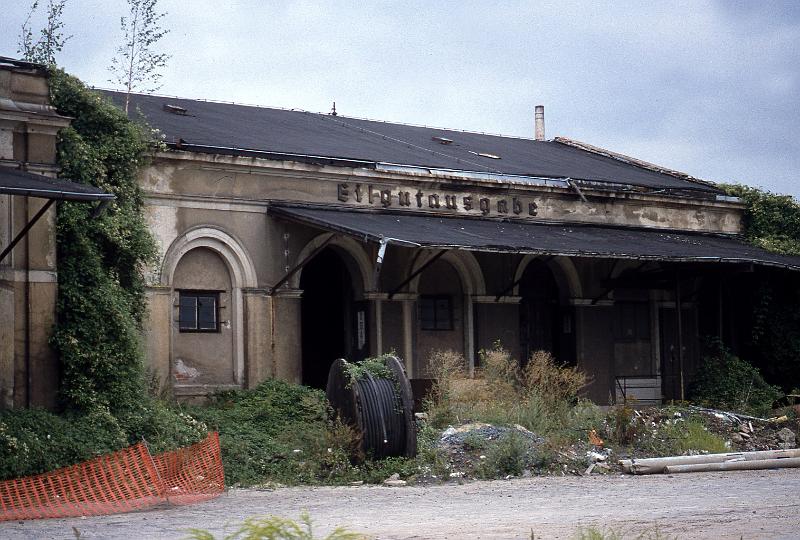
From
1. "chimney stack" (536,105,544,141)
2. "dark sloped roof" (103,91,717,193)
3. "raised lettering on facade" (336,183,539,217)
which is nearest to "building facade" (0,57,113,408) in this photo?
"dark sloped roof" (103,91,717,193)

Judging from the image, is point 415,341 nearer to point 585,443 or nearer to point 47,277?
point 585,443

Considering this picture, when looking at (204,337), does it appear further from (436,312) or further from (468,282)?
(468,282)

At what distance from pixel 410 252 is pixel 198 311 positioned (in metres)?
4.22

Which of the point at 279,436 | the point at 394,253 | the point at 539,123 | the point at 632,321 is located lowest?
the point at 279,436

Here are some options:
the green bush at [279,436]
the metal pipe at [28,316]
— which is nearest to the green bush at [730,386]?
the green bush at [279,436]

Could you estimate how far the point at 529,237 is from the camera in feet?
66.7

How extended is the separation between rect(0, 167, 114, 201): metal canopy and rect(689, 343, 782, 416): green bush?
42.2 feet

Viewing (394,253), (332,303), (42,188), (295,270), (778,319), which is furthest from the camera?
(778,319)

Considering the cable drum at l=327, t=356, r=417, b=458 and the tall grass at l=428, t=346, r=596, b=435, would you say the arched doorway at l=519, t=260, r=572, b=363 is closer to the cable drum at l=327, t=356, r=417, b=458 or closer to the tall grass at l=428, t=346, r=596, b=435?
the tall grass at l=428, t=346, r=596, b=435

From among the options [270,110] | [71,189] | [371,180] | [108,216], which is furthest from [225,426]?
→ [270,110]

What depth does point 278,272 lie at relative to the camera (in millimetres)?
19422

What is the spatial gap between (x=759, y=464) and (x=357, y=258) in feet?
25.8

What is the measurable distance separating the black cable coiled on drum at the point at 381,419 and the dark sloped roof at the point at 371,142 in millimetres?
5680

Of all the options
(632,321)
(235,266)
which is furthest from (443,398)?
(632,321)
